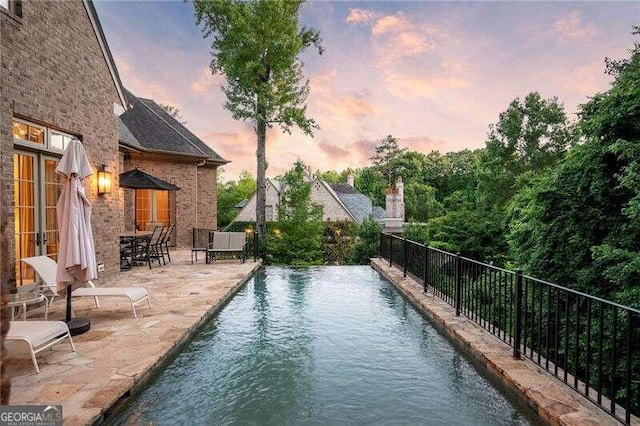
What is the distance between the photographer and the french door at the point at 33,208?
580 cm

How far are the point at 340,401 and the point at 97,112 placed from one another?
24.9ft

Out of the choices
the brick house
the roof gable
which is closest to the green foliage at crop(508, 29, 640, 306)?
the brick house

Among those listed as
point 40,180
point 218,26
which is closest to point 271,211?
point 218,26

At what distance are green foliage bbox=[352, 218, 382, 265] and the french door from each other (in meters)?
9.35

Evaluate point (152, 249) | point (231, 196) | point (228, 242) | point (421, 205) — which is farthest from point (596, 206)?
point (231, 196)

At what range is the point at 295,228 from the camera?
13406 millimetres

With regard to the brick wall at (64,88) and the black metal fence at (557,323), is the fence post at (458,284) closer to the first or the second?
the black metal fence at (557,323)

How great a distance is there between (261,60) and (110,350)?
38.4 ft

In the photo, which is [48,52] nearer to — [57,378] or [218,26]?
[57,378]

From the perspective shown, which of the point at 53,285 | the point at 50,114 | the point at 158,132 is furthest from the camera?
the point at 158,132

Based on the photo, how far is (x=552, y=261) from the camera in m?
7.00

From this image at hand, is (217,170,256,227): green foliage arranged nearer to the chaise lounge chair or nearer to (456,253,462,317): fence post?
the chaise lounge chair

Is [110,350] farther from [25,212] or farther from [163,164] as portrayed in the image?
[163,164]

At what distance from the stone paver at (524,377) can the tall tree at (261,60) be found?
9663 millimetres
